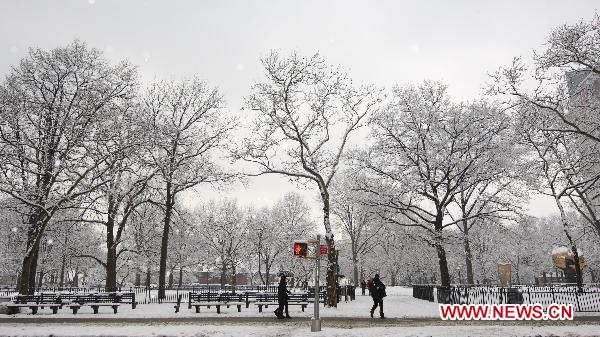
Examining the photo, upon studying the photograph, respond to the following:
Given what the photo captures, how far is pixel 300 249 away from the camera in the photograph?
1264cm

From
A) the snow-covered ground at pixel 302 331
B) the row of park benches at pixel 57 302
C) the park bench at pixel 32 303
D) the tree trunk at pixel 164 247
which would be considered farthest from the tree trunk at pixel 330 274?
the park bench at pixel 32 303

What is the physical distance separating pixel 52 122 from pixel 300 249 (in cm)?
1461

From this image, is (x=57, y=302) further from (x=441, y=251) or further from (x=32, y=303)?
(x=441, y=251)

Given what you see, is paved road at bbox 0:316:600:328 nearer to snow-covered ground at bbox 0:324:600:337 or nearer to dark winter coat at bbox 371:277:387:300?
dark winter coat at bbox 371:277:387:300

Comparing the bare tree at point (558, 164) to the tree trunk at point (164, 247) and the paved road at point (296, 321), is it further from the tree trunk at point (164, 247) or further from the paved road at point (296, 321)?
the tree trunk at point (164, 247)

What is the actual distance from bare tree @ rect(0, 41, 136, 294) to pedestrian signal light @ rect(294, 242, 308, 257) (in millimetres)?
10639

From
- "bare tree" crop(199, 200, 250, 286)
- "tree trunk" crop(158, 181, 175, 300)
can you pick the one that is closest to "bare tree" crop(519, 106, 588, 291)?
"tree trunk" crop(158, 181, 175, 300)

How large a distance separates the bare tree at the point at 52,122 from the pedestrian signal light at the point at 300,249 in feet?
34.9

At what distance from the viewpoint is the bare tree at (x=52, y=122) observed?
18.7 m

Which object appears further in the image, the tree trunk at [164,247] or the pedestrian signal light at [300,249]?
the tree trunk at [164,247]

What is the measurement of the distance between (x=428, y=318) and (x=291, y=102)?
12650 mm

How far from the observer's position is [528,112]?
66.5 feet

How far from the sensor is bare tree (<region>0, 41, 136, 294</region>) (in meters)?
18.7

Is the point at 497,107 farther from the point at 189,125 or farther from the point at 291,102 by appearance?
the point at 189,125
